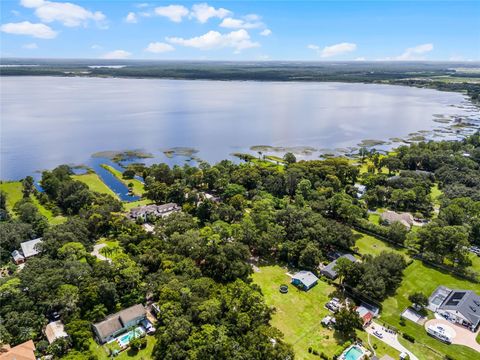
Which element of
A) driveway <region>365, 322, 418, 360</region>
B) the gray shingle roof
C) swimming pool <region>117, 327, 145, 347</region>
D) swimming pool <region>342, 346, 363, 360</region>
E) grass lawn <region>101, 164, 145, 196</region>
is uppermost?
grass lawn <region>101, 164, 145, 196</region>

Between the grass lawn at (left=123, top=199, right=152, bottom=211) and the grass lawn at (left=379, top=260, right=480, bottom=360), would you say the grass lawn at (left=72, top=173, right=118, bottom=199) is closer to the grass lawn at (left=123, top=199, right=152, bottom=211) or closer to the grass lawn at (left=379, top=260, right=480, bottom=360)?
the grass lawn at (left=123, top=199, right=152, bottom=211)

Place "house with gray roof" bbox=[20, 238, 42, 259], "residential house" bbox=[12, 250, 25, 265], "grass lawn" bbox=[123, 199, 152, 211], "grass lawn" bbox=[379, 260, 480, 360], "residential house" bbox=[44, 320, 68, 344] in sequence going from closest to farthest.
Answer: "residential house" bbox=[44, 320, 68, 344]
"grass lawn" bbox=[379, 260, 480, 360]
"residential house" bbox=[12, 250, 25, 265]
"house with gray roof" bbox=[20, 238, 42, 259]
"grass lawn" bbox=[123, 199, 152, 211]

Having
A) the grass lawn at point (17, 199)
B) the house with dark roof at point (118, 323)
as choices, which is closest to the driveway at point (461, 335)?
the house with dark roof at point (118, 323)

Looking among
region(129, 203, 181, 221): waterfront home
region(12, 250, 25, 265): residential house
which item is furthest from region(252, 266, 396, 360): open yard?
region(12, 250, 25, 265): residential house

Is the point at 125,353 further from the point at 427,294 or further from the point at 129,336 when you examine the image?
the point at 427,294

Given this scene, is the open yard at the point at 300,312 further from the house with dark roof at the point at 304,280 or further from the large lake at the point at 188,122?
the large lake at the point at 188,122

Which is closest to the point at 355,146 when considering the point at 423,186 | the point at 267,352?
the point at 423,186
